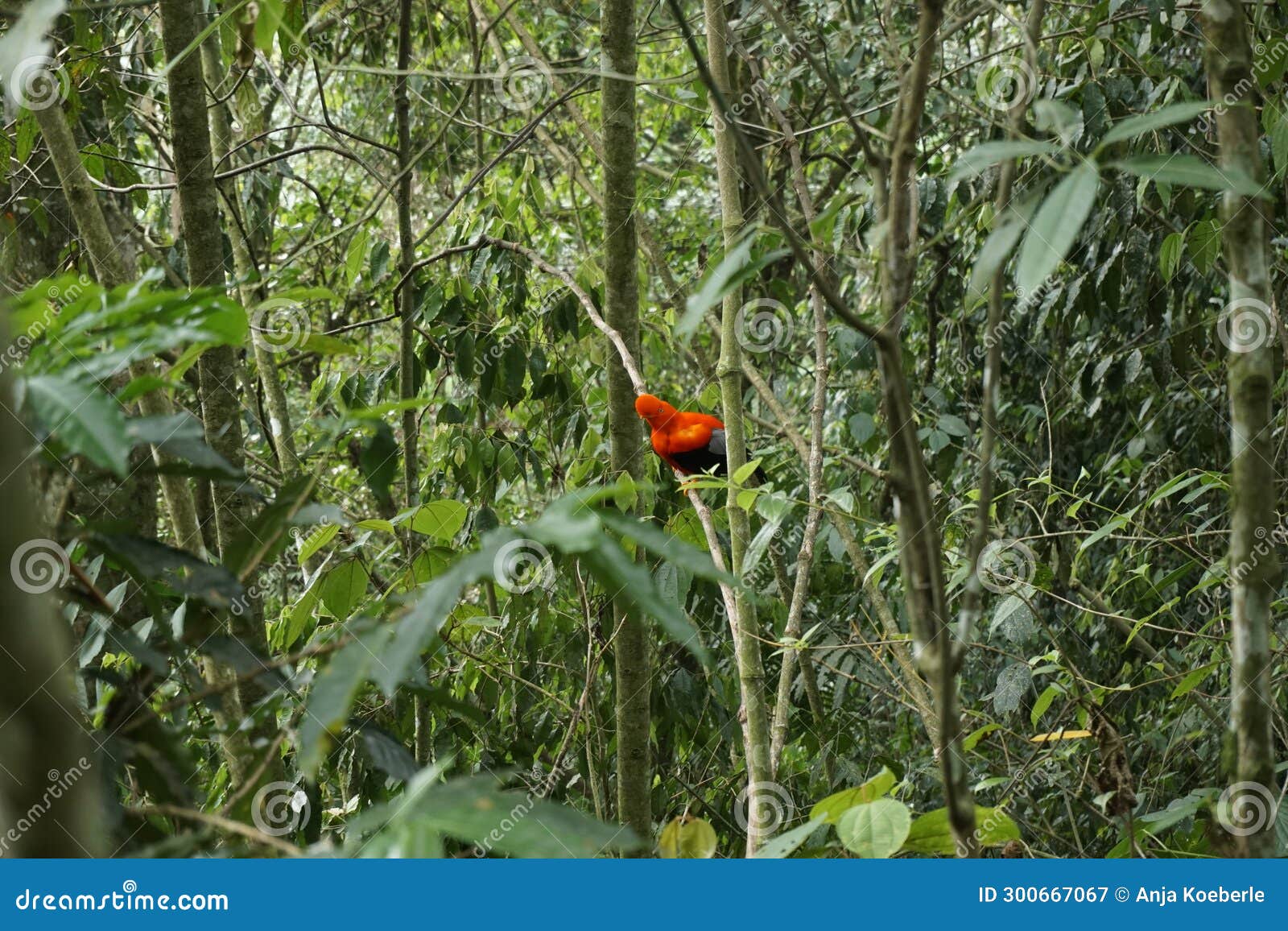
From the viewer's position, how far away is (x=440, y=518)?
1625 mm

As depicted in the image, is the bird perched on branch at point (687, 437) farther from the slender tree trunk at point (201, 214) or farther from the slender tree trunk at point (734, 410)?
the slender tree trunk at point (201, 214)

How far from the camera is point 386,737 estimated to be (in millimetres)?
724

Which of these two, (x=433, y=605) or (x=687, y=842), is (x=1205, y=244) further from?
(x=433, y=605)

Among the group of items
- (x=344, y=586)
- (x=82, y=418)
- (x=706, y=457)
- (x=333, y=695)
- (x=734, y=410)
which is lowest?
(x=706, y=457)

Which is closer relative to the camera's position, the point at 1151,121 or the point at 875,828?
the point at 1151,121

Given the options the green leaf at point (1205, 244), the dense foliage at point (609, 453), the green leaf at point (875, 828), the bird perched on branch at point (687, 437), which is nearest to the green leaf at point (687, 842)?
the dense foliage at point (609, 453)

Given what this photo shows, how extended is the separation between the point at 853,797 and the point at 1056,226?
49 centimetres

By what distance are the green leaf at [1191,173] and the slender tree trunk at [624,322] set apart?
2.88ft

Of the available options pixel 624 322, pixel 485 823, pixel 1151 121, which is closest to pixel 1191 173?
pixel 1151 121

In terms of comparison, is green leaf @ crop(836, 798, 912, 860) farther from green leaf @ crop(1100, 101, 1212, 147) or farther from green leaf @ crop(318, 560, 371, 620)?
green leaf @ crop(318, 560, 371, 620)

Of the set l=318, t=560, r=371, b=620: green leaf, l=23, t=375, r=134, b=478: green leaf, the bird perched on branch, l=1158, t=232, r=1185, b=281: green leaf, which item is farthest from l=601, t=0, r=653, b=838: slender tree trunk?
the bird perched on branch

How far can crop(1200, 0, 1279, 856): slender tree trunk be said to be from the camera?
64cm

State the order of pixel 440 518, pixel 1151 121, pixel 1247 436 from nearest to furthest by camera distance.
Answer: pixel 1151 121, pixel 1247 436, pixel 440 518

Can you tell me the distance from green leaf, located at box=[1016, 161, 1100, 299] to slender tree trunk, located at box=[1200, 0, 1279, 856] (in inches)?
6.2
